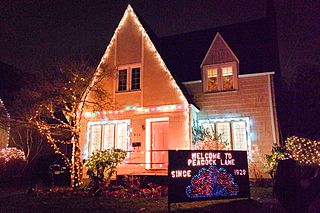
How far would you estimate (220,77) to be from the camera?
1502cm

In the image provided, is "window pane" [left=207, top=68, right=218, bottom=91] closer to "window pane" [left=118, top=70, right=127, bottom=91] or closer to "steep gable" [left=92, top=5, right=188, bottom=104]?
"steep gable" [left=92, top=5, right=188, bottom=104]

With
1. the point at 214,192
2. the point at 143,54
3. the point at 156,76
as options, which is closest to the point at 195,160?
the point at 214,192

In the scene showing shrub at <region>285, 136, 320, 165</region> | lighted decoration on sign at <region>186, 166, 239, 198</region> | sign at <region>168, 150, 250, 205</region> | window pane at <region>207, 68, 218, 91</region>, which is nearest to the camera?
sign at <region>168, 150, 250, 205</region>

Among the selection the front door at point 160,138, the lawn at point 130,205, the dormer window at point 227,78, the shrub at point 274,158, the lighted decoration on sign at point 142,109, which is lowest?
the lawn at point 130,205

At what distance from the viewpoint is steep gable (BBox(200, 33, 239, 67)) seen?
1486cm

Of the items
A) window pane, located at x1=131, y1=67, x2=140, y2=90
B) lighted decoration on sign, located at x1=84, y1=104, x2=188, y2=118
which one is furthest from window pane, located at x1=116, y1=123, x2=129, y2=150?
window pane, located at x1=131, y1=67, x2=140, y2=90

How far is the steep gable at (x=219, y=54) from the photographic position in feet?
48.8

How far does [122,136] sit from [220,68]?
659cm

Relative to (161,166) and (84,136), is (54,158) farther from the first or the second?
(161,166)

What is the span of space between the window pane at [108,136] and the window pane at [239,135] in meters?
6.64

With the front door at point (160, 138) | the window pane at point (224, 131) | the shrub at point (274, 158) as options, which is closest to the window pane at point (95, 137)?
the front door at point (160, 138)

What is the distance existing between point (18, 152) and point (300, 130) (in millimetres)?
28585

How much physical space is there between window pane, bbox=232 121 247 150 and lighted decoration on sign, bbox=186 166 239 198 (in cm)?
579

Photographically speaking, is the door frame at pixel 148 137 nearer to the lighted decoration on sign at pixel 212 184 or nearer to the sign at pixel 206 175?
the sign at pixel 206 175
